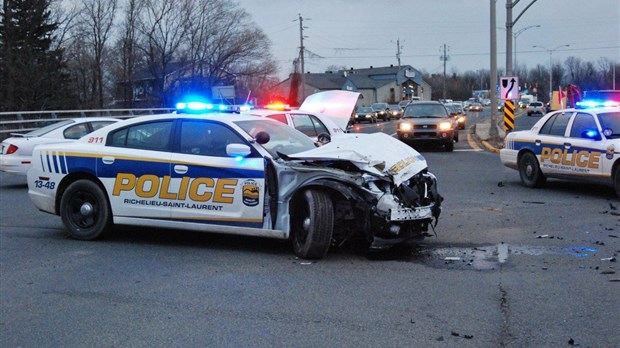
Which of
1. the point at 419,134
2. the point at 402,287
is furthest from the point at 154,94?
the point at 402,287

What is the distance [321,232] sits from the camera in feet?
22.1

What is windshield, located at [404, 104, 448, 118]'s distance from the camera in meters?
23.0

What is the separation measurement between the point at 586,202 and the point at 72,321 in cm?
824

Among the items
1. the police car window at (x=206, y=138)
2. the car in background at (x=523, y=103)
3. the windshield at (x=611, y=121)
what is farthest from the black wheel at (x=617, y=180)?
the car in background at (x=523, y=103)

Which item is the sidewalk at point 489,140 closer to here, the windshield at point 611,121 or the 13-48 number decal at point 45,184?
the windshield at point 611,121

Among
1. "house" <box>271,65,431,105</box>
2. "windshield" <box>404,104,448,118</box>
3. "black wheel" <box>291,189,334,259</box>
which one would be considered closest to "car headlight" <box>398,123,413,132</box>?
"windshield" <box>404,104,448,118</box>

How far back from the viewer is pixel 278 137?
7977mm

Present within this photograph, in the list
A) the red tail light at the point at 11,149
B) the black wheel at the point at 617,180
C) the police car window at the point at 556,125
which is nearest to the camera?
the black wheel at the point at 617,180

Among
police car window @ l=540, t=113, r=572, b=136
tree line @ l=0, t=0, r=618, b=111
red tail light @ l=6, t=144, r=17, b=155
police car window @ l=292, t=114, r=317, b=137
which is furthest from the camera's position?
tree line @ l=0, t=0, r=618, b=111

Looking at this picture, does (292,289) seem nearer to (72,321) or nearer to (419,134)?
(72,321)

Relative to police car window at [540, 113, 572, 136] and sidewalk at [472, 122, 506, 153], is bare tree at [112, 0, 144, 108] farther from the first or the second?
police car window at [540, 113, 572, 136]

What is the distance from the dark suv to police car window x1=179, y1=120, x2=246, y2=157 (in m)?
15.3

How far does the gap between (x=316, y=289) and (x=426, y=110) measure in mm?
18116

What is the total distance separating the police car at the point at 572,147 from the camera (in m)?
10.8
